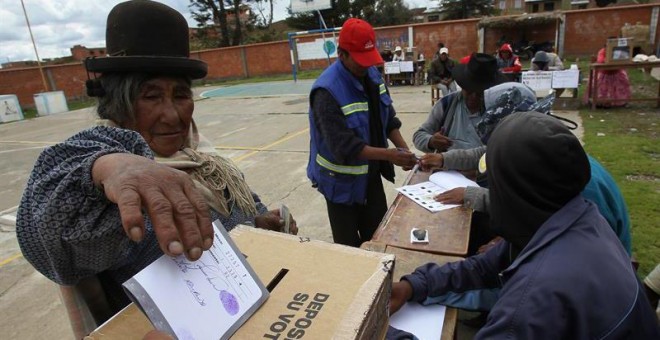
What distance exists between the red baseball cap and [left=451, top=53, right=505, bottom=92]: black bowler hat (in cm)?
75

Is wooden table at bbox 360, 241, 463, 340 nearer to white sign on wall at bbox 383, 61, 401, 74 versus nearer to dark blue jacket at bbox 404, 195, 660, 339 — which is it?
dark blue jacket at bbox 404, 195, 660, 339

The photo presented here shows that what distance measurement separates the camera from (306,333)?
79 centimetres

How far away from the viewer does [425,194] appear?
2.50 m

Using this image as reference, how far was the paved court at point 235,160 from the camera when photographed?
3139 millimetres

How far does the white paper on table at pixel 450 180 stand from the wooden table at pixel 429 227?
1.07 ft

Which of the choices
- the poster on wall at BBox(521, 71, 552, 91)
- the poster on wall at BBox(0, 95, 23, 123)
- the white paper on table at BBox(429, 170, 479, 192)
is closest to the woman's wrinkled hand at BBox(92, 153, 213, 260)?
the white paper on table at BBox(429, 170, 479, 192)

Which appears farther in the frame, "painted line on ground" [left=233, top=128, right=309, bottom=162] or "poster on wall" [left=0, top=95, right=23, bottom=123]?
"poster on wall" [left=0, top=95, right=23, bottom=123]

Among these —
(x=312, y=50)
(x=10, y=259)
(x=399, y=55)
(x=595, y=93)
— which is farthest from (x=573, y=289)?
(x=312, y=50)

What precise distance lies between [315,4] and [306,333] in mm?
25778

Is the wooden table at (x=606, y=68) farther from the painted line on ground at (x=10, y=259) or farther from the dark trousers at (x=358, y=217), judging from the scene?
the painted line on ground at (x=10, y=259)

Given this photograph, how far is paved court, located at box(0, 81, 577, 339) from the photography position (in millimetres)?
3139

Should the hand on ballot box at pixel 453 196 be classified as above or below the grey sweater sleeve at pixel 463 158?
below

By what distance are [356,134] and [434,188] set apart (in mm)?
637

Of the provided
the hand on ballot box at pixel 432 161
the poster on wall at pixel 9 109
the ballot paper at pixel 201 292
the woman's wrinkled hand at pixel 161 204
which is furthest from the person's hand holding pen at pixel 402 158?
the poster on wall at pixel 9 109
